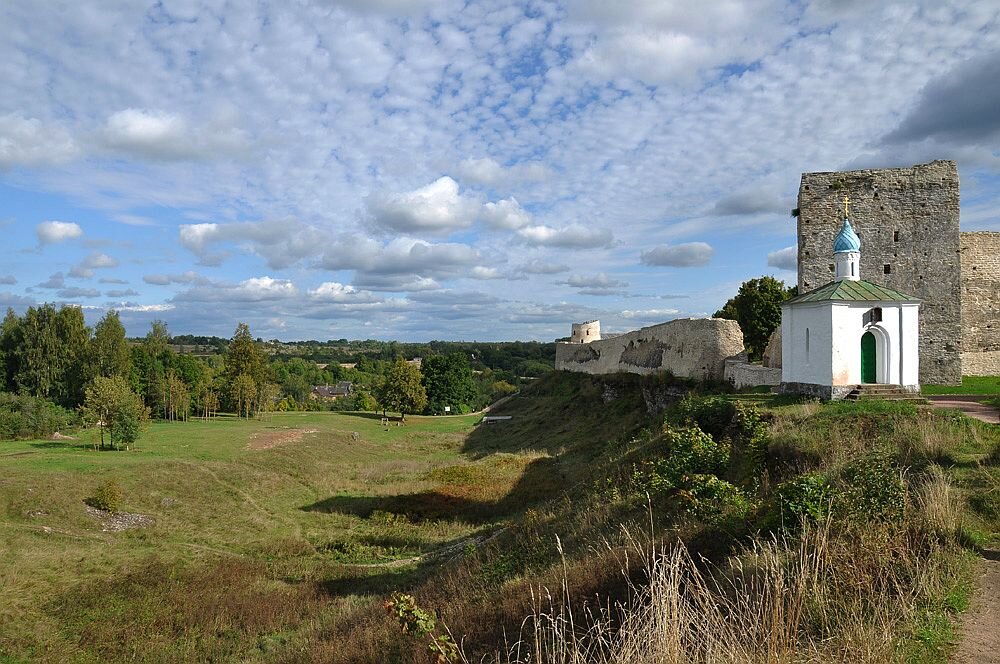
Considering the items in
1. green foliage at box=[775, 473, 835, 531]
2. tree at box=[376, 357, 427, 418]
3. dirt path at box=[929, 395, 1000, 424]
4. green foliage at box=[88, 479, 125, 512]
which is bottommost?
green foliage at box=[88, 479, 125, 512]

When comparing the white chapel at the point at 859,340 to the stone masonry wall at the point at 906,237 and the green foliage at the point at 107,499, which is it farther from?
the green foliage at the point at 107,499

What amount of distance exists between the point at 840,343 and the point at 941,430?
473 cm

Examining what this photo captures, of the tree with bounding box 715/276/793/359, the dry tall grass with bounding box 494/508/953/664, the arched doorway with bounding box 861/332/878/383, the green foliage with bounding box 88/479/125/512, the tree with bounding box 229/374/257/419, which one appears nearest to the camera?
the dry tall grass with bounding box 494/508/953/664

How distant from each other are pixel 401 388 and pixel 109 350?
79.2 ft

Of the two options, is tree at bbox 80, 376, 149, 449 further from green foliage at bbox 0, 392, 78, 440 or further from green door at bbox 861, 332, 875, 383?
green door at bbox 861, 332, 875, 383

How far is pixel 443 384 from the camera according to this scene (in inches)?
2596

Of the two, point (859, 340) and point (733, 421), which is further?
point (859, 340)

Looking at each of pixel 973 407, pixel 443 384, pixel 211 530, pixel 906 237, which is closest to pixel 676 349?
pixel 906 237

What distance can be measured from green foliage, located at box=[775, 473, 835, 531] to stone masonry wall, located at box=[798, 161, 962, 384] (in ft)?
59.1

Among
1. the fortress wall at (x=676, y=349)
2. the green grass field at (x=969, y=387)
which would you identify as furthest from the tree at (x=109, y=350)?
the green grass field at (x=969, y=387)

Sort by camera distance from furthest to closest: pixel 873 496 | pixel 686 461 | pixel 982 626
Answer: pixel 686 461 → pixel 873 496 → pixel 982 626

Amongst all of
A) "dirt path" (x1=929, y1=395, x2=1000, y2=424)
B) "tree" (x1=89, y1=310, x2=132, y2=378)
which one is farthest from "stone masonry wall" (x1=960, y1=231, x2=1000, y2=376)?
"tree" (x1=89, y1=310, x2=132, y2=378)

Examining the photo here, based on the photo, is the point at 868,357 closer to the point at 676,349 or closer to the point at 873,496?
the point at 873,496

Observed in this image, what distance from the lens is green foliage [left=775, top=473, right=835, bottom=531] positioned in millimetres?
5676
